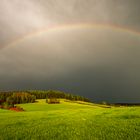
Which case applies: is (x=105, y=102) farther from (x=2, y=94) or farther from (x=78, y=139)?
(x=78, y=139)

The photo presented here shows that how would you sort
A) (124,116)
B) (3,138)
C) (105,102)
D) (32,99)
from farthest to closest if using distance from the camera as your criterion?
(105,102)
(32,99)
(124,116)
(3,138)

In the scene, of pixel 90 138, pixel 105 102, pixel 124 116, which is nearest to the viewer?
pixel 90 138

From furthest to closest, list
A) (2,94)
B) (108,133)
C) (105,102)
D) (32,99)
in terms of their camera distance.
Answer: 1. (2,94)
2. (105,102)
3. (32,99)
4. (108,133)

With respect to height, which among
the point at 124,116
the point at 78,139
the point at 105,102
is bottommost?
the point at 78,139

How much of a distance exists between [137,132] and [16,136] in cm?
688

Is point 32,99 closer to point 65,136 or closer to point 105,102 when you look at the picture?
point 105,102

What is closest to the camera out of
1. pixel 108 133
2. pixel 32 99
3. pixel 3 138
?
pixel 108 133

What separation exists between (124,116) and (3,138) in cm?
1026

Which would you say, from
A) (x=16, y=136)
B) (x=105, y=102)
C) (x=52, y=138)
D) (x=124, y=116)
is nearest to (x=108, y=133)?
(x=52, y=138)

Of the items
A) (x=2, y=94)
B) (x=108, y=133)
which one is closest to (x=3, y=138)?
(x=108, y=133)

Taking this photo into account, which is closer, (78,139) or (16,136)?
(78,139)

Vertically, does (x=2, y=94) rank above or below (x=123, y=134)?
above

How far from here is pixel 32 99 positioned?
152m

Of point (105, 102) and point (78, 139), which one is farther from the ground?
point (105, 102)
